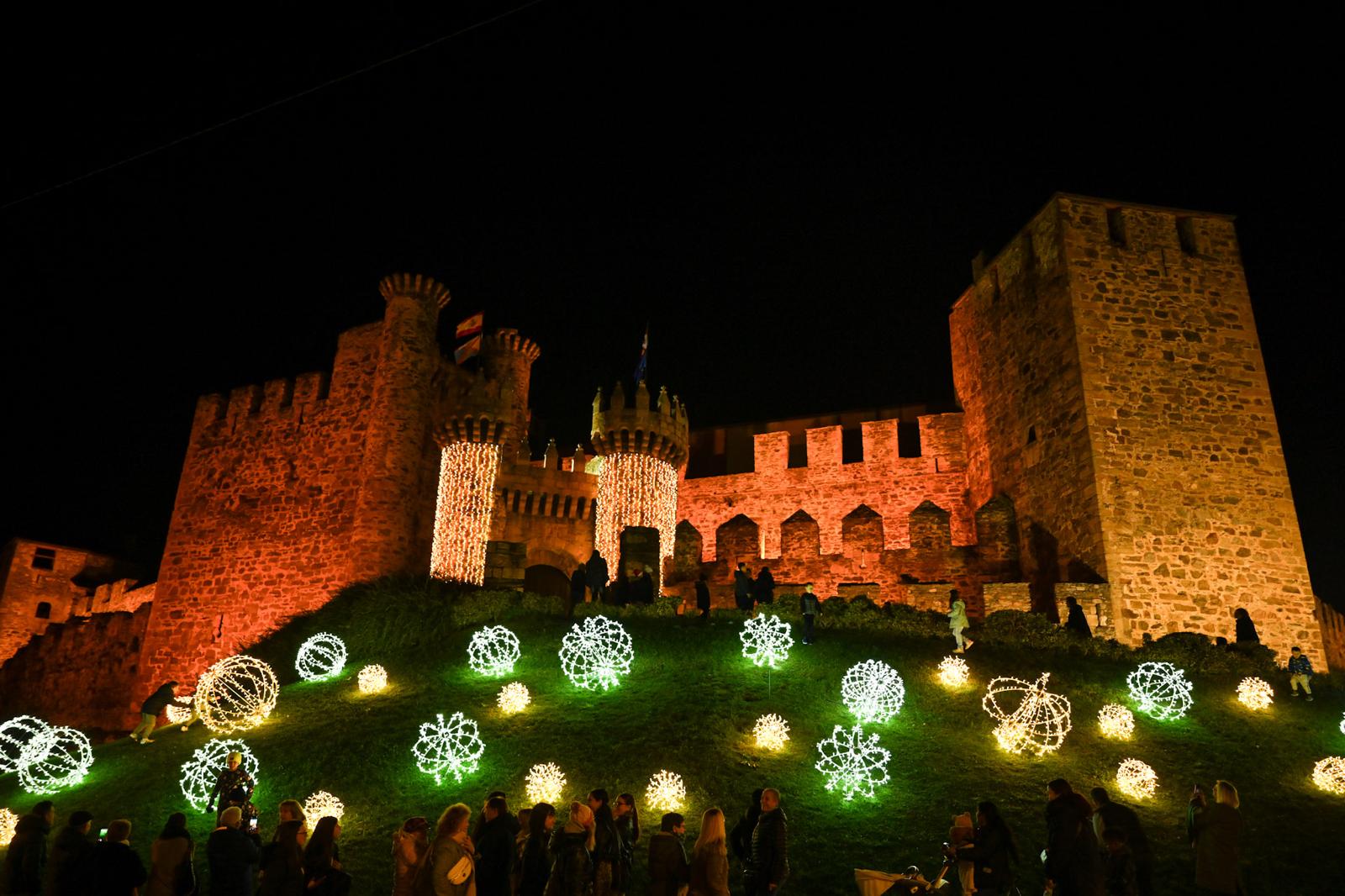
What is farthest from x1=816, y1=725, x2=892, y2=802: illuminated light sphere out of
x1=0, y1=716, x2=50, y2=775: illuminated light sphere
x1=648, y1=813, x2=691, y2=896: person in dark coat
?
x1=0, y1=716, x2=50, y2=775: illuminated light sphere

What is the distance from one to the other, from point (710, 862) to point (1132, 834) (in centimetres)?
340

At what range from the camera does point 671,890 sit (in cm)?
712

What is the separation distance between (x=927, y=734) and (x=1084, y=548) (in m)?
7.86

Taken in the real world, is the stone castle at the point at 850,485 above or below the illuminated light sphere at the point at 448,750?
above

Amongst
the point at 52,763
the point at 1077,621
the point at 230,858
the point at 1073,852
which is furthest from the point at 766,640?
the point at 52,763

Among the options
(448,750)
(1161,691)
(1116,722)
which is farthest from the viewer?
Answer: (1161,691)

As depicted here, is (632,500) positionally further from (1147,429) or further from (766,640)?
(1147,429)

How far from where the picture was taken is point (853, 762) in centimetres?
1054

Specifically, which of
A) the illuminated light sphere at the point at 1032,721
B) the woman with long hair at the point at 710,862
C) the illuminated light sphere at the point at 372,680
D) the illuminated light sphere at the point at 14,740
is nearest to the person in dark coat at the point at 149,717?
the illuminated light sphere at the point at 14,740

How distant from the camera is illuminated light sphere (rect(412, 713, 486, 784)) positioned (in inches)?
430

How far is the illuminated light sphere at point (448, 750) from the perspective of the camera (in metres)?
10.9

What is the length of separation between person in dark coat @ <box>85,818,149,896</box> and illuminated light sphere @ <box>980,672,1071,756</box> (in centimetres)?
840

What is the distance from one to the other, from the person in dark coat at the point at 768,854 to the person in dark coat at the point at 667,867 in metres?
0.57

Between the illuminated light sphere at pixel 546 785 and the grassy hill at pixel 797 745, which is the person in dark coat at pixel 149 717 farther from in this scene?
the illuminated light sphere at pixel 546 785
